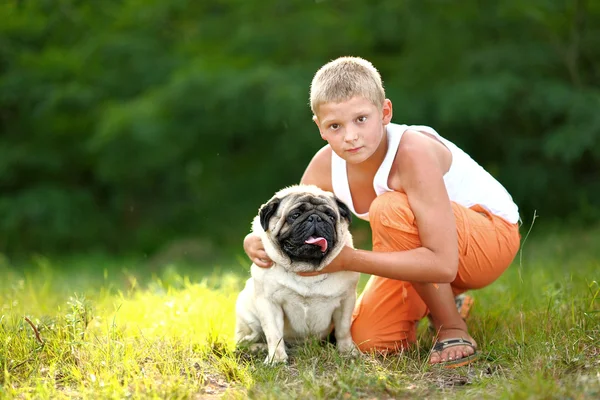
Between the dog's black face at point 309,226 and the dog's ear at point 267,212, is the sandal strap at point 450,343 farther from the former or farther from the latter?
the dog's ear at point 267,212

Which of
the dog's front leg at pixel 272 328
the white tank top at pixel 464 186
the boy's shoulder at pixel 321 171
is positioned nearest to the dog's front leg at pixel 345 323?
the dog's front leg at pixel 272 328

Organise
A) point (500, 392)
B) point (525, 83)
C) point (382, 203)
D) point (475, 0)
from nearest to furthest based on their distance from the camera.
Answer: point (500, 392) < point (382, 203) < point (525, 83) < point (475, 0)

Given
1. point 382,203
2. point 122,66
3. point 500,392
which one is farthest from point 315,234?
point 122,66

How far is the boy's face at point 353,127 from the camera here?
321 cm

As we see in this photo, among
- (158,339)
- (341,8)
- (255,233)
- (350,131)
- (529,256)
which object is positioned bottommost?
(529,256)

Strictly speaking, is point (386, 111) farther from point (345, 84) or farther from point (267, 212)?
point (267, 212)

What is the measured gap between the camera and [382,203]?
336 centimetres

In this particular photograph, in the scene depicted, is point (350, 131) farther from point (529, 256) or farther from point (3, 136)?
point (3, 136)

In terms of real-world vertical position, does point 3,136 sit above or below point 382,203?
below

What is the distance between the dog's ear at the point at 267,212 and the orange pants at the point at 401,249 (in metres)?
0.50

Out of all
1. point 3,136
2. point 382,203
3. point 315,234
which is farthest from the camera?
point 3,136

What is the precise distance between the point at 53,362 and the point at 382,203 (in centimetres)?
173

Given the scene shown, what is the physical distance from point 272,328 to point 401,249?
751 mm

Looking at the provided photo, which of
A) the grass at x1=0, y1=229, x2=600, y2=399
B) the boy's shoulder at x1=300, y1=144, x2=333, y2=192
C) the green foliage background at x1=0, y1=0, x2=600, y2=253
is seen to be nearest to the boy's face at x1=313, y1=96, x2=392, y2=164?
the boy's shoulder at x1=300, y1=144, x2=333, y2=192
